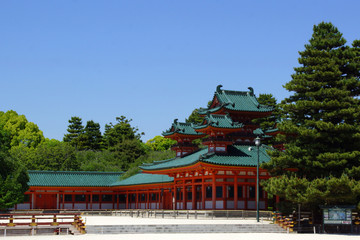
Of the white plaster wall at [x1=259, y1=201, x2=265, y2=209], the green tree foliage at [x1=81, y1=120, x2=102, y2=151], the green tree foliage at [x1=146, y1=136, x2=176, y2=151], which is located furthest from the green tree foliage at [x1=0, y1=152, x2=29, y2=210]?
the green tree foliage at [x1=146, y1=136, x2=176, y2=151]

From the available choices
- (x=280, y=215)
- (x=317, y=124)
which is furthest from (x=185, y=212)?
(x=317, y=124)

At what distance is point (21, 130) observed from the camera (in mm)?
111188

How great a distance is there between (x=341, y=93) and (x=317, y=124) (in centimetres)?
293

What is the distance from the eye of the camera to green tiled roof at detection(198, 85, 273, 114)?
58.1 meters

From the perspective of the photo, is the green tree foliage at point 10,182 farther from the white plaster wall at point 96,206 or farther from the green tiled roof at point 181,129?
the white plaster wall at point 96,206

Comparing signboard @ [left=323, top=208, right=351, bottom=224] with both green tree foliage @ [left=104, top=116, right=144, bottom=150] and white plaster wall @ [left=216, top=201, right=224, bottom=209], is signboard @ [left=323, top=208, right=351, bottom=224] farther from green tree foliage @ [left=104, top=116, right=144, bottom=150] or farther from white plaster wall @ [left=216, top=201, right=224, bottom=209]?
green tree foliage @ [left=104, top=116, right=144, bottom=150]

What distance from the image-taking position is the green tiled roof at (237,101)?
5806 centimetres

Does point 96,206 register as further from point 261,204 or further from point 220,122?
point 261,204

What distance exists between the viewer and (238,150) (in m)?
55.6

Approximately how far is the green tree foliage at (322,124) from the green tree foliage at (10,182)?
2430 cm

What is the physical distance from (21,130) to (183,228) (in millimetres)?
82374

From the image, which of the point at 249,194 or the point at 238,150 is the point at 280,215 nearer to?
the point at 249,194

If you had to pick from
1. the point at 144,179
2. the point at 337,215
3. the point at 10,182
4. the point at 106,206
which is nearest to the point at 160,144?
the point at 106,206

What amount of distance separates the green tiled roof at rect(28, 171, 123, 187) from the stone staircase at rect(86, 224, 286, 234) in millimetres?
39591
